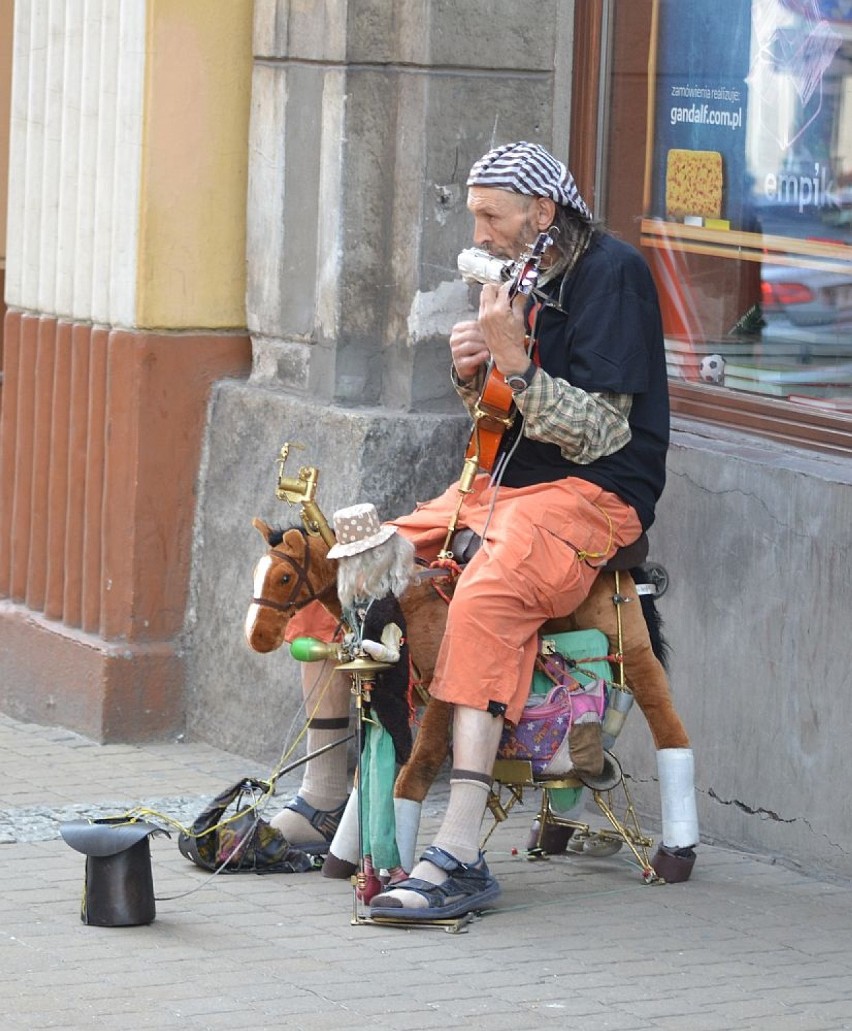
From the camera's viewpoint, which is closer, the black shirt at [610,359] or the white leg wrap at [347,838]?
the black shirt at [610,359]

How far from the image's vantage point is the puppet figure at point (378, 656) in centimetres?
494

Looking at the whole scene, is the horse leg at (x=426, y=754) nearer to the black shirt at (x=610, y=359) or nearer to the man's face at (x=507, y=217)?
the black shirt at (x=610, y=359)

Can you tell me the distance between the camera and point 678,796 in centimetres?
529

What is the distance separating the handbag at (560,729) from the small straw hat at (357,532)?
1.77 ft

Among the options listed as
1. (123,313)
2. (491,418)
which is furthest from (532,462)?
(123,313)

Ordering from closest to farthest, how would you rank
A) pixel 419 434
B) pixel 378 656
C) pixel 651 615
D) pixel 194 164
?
pixel 378 656 → pixel 651 615 → pixel 419 434 → pixel 194 164

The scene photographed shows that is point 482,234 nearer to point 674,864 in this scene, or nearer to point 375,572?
point 375,572

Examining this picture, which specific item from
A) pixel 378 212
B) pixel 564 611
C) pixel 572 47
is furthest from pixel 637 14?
pixel 564 611

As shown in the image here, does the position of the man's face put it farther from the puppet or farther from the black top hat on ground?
the black top hat on ground

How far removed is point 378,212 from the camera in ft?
20.9

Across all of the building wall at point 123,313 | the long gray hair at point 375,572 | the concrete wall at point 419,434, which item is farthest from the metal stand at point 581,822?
the building wall at point 123,313

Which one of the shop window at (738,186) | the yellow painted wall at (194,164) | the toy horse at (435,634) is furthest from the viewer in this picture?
the yellow painted wall at (194,164)

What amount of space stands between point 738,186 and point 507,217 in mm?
1270

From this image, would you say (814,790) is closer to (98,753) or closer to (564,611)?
(564,611)
